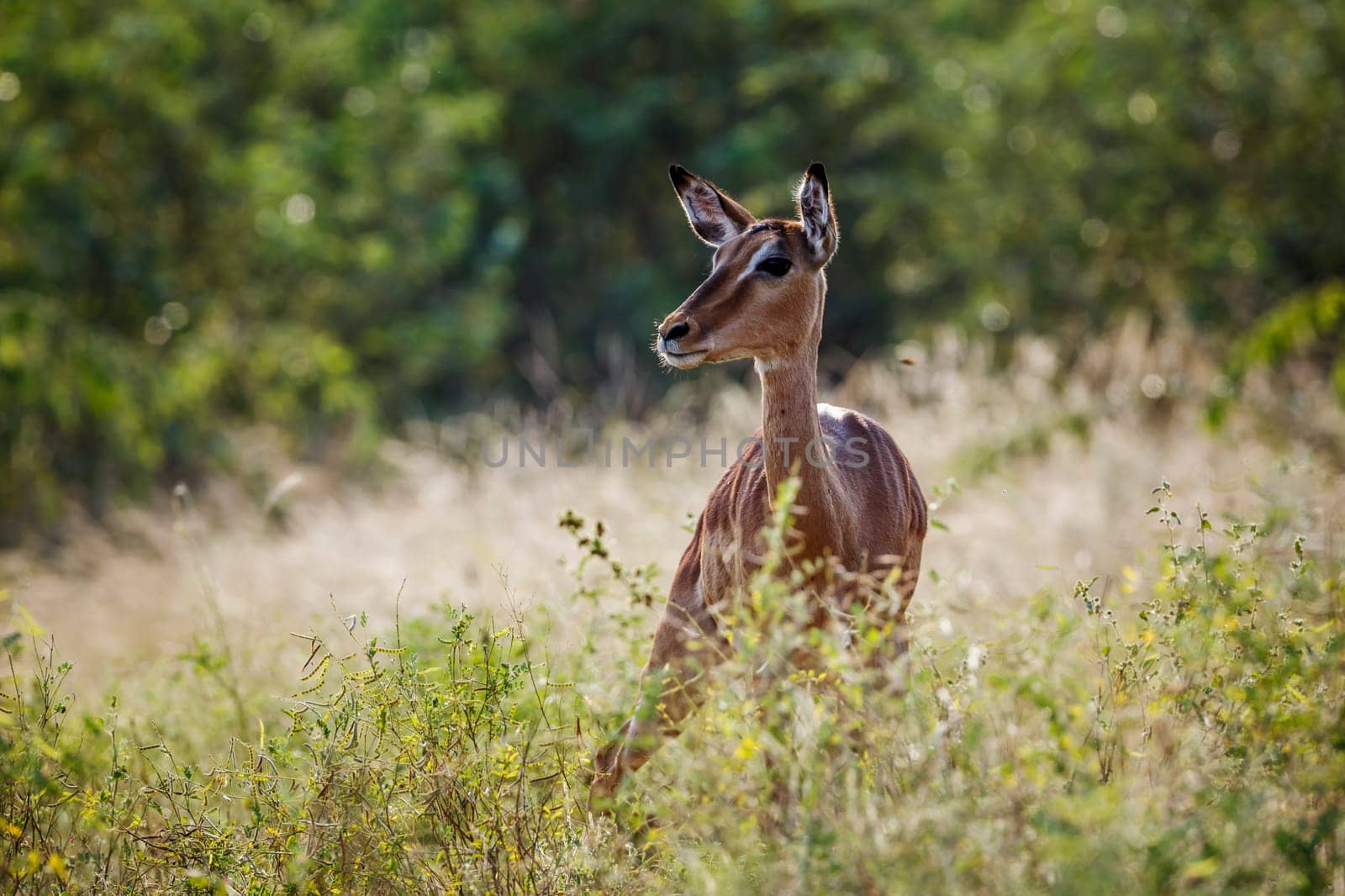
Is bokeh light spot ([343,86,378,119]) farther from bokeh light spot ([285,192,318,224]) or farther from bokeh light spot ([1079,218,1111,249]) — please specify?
bokeh light spot ([1079,218,1111,249])

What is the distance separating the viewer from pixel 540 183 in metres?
21.4

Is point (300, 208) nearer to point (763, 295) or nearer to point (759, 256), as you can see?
point (759, 256)

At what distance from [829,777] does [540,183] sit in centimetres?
1848

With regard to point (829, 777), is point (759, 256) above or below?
above

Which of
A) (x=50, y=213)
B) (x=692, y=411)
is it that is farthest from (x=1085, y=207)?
(x=50, y=213)

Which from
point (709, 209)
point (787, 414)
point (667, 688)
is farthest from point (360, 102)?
point (667, 688)

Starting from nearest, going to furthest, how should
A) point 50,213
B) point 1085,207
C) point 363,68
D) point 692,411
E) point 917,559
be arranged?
point 917,559
point 692,411
point 50,213
point 1085,207
point 363,68

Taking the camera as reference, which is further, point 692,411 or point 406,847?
point 692,411

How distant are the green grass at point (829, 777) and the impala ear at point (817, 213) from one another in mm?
1483

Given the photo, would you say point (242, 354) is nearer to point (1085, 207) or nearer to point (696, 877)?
point (1085, 207)

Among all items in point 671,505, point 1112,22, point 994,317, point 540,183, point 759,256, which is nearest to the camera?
point 759,256

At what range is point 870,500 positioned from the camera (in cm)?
555

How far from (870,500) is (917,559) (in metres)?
0.63

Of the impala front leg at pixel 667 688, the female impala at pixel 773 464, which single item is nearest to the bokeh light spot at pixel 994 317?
the female impala at pixel 773 464
